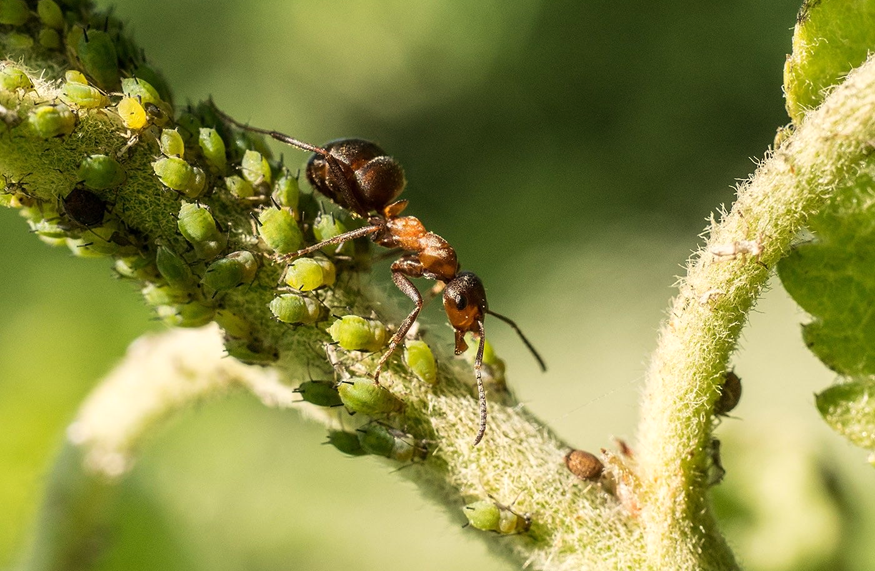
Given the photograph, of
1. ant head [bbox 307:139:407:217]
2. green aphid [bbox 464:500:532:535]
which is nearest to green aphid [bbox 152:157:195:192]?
green aphid [bbox 464:500:532:535]

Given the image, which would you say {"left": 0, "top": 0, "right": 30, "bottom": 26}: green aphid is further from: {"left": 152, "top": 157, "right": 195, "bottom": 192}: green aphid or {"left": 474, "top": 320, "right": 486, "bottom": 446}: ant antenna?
{"left": 474, "top": 320, "right": 486, "bottom": 446}: ant antenna

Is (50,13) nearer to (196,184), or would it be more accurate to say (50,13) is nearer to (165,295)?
(196,184)

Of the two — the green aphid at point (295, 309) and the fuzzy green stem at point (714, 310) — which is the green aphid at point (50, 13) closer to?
the green aphid at point (295, 309)

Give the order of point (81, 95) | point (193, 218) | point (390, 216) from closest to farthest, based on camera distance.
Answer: point (81, 95), point (193, 218), point (390, 216)

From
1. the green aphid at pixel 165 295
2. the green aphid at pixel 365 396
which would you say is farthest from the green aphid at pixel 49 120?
the green aphid at pixel 365 396

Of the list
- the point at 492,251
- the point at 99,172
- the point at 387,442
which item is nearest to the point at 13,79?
the point at 99,172

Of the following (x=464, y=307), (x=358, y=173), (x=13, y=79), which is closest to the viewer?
(x=13, y=79)

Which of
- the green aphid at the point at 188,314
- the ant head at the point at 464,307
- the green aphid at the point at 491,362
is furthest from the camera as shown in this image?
the ant head at the point at 464,307
